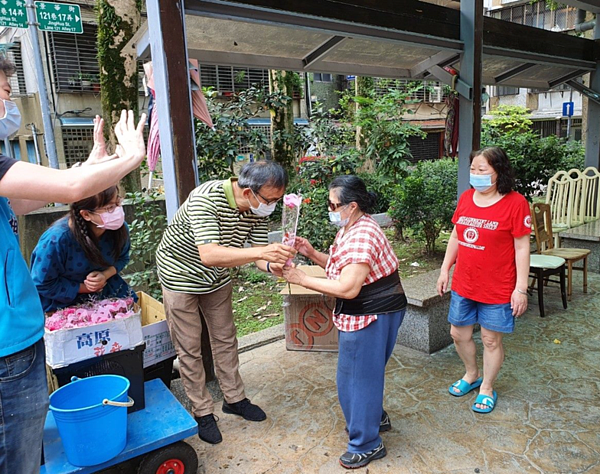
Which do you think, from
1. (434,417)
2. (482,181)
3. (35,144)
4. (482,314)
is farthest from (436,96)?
(434,417)

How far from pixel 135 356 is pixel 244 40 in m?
2.85

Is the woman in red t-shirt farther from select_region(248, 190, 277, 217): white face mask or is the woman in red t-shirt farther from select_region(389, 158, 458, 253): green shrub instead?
select_region(389, 158, 458, 253): green shrub

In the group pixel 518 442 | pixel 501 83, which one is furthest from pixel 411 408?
pixel 501 83

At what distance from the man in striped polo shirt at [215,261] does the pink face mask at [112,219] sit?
14.4 inches

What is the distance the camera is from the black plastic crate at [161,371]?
3.20 m

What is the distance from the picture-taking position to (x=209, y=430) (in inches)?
118

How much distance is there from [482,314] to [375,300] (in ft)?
3.39

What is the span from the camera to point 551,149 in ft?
28.3

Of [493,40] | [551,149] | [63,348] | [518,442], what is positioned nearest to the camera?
[63,348]

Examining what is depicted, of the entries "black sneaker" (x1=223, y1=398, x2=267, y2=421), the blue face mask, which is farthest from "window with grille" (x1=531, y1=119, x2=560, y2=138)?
"black sneaker" (x1=223, y1=398, x2=267, y2=421)

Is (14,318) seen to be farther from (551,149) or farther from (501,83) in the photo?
(551,149)

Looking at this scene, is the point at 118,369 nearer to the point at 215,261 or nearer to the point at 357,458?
→ the point at 215,261

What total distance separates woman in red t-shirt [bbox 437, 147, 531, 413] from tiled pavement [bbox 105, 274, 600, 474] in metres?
0.28

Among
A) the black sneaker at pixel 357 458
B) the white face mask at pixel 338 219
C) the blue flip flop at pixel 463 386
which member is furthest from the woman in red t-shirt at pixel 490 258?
the white face mask at pixel 338 219
